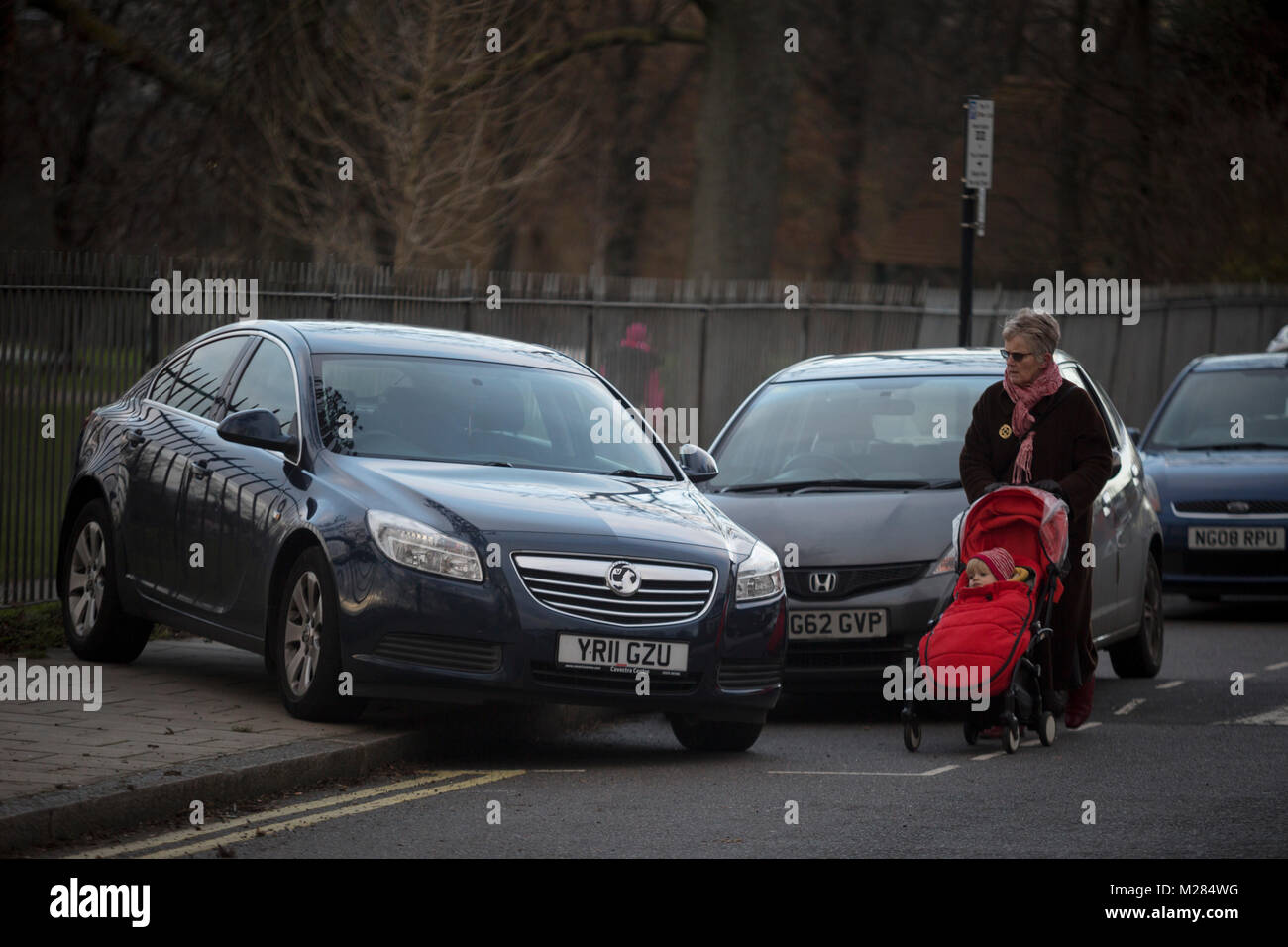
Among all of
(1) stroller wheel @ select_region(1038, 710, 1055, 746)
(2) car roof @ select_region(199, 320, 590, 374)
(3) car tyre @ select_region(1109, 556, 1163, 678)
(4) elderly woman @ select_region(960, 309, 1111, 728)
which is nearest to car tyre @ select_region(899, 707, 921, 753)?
(1) stroller wheel @ select_region(1038, 710, 1055, 746)

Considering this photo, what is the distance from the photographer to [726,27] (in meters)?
25.7

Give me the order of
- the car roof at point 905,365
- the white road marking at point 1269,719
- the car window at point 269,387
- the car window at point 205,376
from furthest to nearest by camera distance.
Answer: the car roof at point 905,365, the car window at point 205,376, the white road marking at point 1269,719, the car window at point 269,387

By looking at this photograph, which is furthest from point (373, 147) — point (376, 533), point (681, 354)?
point (376, 533)

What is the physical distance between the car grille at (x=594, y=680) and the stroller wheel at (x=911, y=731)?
44.5 inches

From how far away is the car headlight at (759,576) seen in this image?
8.61 meters

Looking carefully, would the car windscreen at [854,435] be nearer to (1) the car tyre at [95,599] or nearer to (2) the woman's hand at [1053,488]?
(2) the woman's hand at [1053,488]

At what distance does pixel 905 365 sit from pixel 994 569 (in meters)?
2.91

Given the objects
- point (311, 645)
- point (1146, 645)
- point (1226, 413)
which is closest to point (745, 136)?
point (1226, 413)

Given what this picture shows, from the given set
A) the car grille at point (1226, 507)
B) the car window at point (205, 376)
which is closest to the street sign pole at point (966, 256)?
the car grille at point (1226, 507)

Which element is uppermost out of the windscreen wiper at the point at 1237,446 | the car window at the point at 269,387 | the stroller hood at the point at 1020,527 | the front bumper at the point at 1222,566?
the car window at the point at 269,387

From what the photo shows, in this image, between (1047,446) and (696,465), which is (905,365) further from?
(1047,446)

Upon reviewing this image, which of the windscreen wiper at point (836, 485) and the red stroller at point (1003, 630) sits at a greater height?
the windscreen wiper at point (836, 485)

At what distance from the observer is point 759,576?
→ 8703 mm
